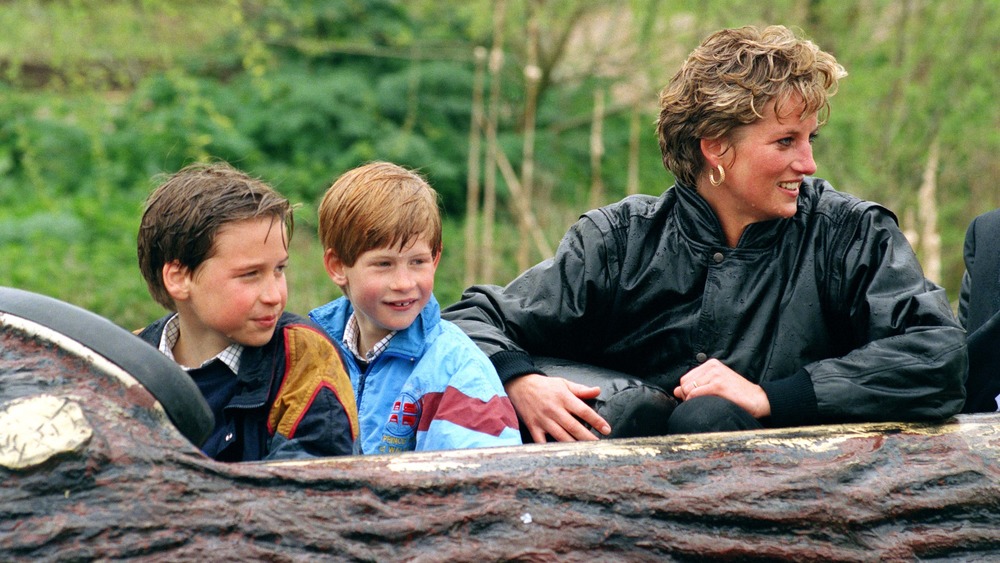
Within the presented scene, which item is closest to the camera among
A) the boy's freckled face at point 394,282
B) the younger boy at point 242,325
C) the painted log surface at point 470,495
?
the painted log surface at point 470,495

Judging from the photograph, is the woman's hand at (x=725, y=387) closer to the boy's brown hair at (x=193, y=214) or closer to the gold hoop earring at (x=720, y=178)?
the gold hoop earring at (x=720, y=178)

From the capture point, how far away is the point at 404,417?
2.76 metres

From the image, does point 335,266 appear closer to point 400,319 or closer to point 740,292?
point 400,319

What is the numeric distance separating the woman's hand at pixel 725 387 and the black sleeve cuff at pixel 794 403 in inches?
0.8

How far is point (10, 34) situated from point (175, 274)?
816 cm

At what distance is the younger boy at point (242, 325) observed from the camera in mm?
2426

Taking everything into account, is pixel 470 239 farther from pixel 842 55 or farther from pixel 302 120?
pixel 842 55

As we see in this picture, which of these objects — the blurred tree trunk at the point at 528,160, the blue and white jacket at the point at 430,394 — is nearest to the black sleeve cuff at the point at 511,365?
the blue and white jacket at the point at 430,394

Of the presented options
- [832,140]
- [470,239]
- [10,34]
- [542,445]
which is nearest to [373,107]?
[470,239]

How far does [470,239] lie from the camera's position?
8500 millimetres

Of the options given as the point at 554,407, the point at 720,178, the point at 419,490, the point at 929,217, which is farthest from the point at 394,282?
the point at 929,217

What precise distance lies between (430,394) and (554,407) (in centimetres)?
31

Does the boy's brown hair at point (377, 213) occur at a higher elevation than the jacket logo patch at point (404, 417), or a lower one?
higher

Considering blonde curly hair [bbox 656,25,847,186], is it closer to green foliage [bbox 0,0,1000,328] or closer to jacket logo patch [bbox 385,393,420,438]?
jacket logo patch [bbox 385,393,420,438]
